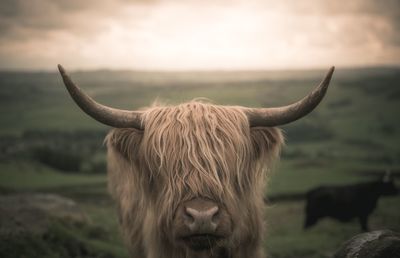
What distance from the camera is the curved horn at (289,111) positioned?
319cm

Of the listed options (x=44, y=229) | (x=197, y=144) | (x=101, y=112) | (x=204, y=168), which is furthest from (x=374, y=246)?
(x=44, y=229)

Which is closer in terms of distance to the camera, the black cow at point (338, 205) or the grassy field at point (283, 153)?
the grassy field at point (283, 153)

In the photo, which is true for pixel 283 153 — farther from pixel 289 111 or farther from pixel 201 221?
pixel 201 221

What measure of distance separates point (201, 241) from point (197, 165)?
0.59m

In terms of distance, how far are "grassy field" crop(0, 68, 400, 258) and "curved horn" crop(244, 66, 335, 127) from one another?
2.58ft

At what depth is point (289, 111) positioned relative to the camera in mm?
3439

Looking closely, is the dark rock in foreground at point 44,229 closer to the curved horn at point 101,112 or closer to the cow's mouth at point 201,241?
the curved horn at point 101,112

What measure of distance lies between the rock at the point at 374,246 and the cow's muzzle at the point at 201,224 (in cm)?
88

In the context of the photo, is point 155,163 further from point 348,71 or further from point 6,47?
point 348,71

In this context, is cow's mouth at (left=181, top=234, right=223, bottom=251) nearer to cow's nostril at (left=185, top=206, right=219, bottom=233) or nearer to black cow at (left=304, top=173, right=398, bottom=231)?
cow's nostril at (left=185, top=206, right=219, bottom=233)

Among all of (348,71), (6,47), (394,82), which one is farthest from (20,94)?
(348,71)

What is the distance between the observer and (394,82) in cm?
9131

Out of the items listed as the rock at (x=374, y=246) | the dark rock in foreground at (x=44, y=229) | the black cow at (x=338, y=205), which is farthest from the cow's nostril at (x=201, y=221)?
the black cow at (x=338, y=205)

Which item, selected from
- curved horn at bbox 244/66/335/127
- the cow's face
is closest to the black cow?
the cow's face
